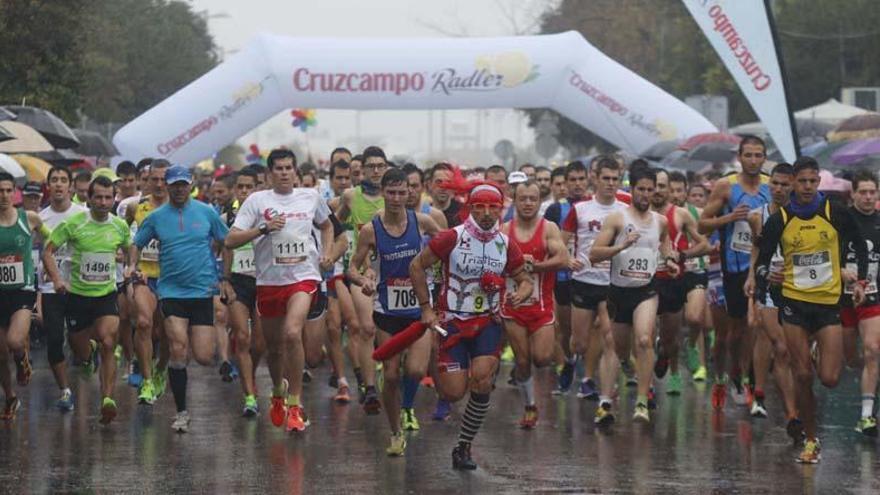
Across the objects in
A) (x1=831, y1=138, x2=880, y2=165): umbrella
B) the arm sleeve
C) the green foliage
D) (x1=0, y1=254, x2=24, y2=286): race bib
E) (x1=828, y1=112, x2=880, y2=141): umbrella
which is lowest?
the arm sleeve

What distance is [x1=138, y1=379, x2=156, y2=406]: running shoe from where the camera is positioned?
15727mm

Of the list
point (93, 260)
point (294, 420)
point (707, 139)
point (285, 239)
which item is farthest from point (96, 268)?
point (707, 139)

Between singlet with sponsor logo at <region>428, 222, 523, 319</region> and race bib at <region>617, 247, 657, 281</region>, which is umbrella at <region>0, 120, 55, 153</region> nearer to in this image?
race bib at <region>617, 247, 657, 281</region>

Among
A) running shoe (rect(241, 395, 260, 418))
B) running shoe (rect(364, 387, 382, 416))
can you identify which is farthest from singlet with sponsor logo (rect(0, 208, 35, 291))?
running shoe (rect(364, 387, 382, 416))

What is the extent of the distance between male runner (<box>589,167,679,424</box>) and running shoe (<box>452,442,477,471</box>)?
9.36 ft

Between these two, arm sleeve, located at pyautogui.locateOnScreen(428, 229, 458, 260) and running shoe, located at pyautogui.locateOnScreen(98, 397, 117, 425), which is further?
running shoe, located at pyautogui.locateOnScreen(98, 397, 117, 425)

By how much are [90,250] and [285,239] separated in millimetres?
1897

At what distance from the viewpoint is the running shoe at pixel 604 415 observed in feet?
47.6

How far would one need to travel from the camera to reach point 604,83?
31500 mm

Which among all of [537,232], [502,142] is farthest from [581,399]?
[502,142]

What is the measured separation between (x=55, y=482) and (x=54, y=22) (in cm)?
2097

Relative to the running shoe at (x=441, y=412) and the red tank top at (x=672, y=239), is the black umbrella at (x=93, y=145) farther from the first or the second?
the running shoe at (x=441, y=412)

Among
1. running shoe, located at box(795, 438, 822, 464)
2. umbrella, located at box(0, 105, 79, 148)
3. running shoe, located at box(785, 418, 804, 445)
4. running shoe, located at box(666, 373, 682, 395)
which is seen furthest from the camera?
umbrella, located at box(0, 105, 79, 148)

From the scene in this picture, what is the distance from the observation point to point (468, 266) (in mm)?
12188
